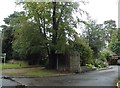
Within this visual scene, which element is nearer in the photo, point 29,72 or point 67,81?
point 67,81

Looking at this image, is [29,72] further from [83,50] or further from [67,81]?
[83,50]

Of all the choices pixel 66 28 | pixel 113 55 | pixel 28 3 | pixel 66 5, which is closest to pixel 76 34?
pixel 66 28

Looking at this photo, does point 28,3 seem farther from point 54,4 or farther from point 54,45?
point 54,45

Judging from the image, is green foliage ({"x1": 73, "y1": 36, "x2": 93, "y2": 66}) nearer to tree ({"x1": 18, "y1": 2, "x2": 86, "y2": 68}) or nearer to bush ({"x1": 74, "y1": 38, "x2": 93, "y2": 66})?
bush ({"x1": 74, "y1": 38, "x2": 93, "y2": 66})

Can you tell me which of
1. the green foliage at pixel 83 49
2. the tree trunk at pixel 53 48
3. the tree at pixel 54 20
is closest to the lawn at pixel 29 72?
the tree trunk at pixel 53 48

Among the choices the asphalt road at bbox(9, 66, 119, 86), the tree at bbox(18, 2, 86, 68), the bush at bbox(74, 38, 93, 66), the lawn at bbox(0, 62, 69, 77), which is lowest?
the asphalt road at bbox(9, 66, 119, 86)

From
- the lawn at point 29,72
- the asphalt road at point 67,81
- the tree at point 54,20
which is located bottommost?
the asphalt road at point 67,81

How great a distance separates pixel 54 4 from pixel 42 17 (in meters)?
1.46

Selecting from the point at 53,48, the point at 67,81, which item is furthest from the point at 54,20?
the point at 67,81

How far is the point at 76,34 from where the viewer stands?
64.9 ft

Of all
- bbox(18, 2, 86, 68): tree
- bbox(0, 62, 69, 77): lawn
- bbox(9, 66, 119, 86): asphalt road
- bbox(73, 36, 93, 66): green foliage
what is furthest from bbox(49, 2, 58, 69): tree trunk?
bbox(9, 66, 119, 86): asphalt road

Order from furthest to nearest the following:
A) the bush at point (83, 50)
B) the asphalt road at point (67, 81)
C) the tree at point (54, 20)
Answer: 1. the bush at point (83, 50)
2. the tree at point (54, 20)
3. the asphalt road at point (67, 81)

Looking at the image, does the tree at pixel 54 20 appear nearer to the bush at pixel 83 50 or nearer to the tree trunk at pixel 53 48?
the tree trunk at pixel 53 48

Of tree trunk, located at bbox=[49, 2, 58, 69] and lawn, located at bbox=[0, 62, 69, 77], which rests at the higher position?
tree trunk, located at bbox=[49, 2, 58, 69]
